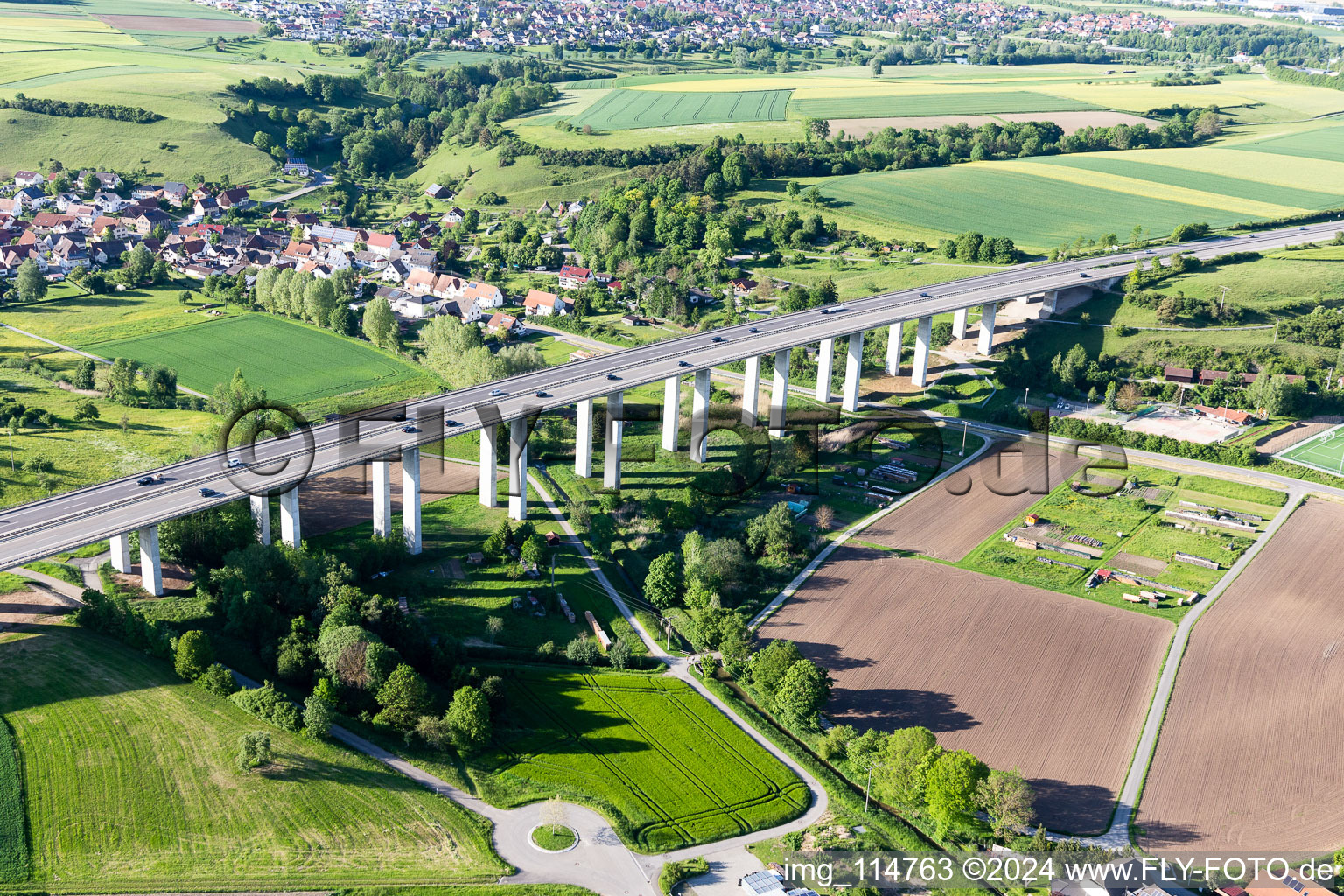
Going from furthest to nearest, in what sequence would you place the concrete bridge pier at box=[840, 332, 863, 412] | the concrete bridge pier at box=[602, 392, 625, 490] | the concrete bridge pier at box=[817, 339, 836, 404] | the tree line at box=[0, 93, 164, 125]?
the tree line at box=[0, 93, 164, 125], the concrete bridge pier at box=[840, 332, 863, 412], the concrete bridge pier at box=[817, 339, 836, 404], the concrete bridge pier at box=[602, 392, 625, 490]

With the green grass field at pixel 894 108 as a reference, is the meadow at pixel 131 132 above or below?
below

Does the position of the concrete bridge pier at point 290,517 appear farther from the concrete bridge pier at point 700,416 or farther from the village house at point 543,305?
the village house at point 543,305

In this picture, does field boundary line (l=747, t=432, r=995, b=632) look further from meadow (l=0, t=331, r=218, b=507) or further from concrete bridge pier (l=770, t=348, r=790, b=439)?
meadow (l=0, t=331, r=218, b=507)

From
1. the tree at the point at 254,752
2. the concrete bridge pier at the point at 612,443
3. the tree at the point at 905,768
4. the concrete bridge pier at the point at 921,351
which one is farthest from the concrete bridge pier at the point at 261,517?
the concrete bridge pier at the point at 921,351

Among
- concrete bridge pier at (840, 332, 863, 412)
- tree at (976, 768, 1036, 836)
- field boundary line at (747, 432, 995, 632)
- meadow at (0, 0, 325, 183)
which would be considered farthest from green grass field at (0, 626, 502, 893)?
meadow at (0, 0, 325, 183)

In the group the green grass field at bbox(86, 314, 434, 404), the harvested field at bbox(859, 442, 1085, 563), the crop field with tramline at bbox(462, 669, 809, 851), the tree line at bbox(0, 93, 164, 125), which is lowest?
the crop field with tramline at bbox(462, 669, 809, 851)

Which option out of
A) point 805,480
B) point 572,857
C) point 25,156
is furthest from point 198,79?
point 572,857

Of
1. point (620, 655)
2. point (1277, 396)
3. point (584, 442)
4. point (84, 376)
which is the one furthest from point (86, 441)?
point (1277, 396)

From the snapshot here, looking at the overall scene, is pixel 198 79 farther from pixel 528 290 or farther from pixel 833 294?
pixel 833 294
